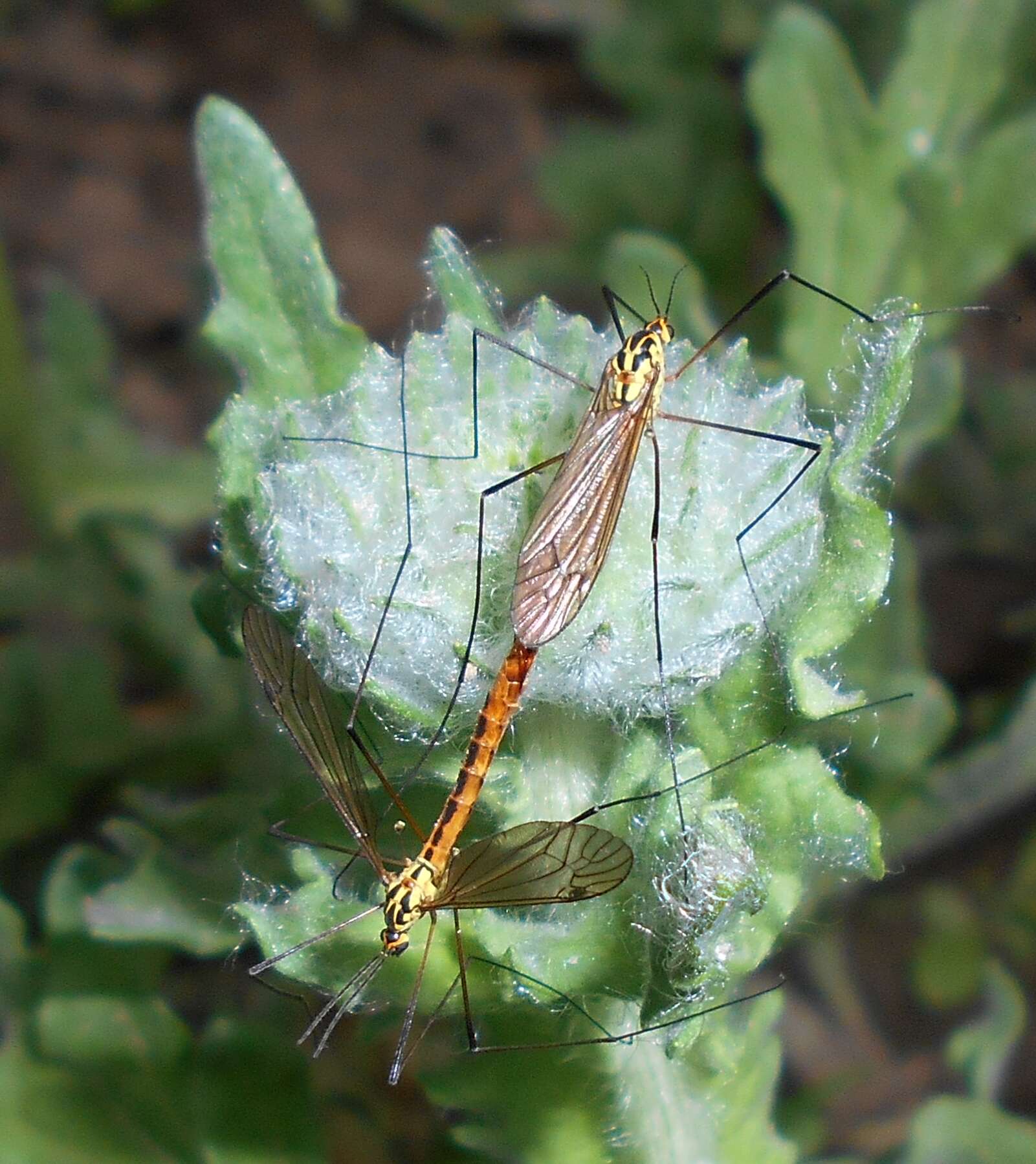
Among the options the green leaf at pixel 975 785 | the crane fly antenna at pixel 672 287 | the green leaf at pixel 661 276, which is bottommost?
the green leaf at pixel 975 785

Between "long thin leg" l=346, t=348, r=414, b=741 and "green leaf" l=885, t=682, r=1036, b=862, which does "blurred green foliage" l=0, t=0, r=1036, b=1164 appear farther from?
"long thin leg" l=346, t=348, r=414, b=741

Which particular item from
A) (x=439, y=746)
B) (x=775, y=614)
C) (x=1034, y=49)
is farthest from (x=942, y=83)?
(x=439, y=746)

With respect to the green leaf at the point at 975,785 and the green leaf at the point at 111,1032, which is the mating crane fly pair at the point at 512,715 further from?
the green leaf at the point at 975,785

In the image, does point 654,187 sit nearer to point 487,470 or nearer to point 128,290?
point 128,290

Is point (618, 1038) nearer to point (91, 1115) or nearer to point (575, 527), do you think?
point (575, 527)

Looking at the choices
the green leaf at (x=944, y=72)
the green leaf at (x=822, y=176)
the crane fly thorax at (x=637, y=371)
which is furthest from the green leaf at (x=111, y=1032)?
the green leaf at (x=944, y=72)

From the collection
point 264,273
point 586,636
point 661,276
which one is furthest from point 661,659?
point 661,276

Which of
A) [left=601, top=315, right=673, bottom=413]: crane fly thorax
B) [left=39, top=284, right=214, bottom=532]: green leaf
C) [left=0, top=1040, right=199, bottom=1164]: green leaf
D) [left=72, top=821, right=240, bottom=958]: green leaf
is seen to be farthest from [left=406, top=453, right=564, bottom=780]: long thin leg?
[left=39, top=284, right=214, bottom=532]: green leaf
